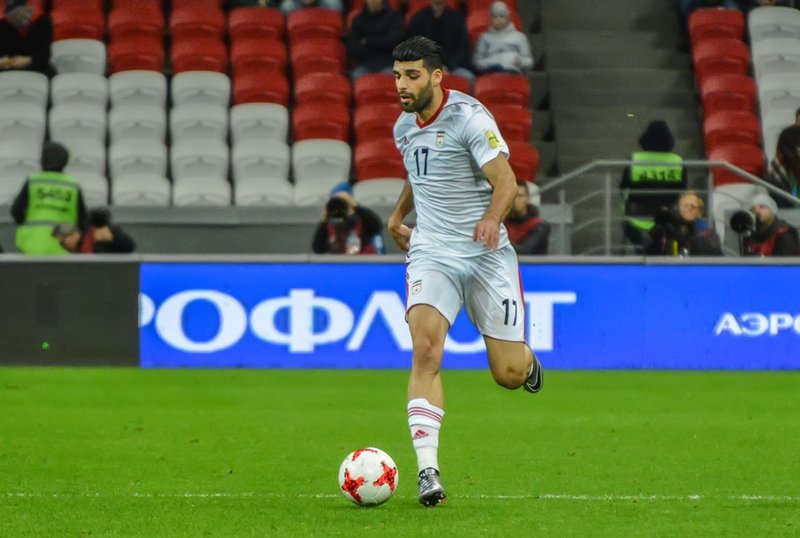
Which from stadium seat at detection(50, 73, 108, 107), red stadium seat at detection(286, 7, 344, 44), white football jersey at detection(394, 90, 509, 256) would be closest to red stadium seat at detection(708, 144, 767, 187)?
red stadium seat at detection(286, 7, 344, 44)

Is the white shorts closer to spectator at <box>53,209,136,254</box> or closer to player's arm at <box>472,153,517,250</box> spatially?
player's arm at <box>472,153,517,250</box>

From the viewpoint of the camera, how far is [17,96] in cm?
1750

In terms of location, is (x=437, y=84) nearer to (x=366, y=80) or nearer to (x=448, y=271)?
(x=448, y=271)

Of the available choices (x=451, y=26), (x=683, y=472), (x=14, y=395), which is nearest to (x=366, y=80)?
(x=451, y=26)

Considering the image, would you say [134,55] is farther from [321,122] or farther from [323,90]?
[321,122]

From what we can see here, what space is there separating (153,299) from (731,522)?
8.60m

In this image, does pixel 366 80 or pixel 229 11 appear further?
pixel 229 11

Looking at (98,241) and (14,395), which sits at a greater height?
(98,241)

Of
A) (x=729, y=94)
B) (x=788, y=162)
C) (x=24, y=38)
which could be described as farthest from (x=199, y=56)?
(x=788, y=162)

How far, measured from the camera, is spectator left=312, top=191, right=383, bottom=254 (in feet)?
48.2

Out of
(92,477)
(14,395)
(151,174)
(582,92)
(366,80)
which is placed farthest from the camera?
(582,92)

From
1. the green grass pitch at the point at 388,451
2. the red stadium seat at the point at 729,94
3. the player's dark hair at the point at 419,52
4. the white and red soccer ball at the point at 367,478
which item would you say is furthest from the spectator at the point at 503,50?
the white and red soccer ball at the point at 367,478

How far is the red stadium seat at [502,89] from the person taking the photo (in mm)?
17594

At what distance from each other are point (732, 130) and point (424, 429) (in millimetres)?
11883
